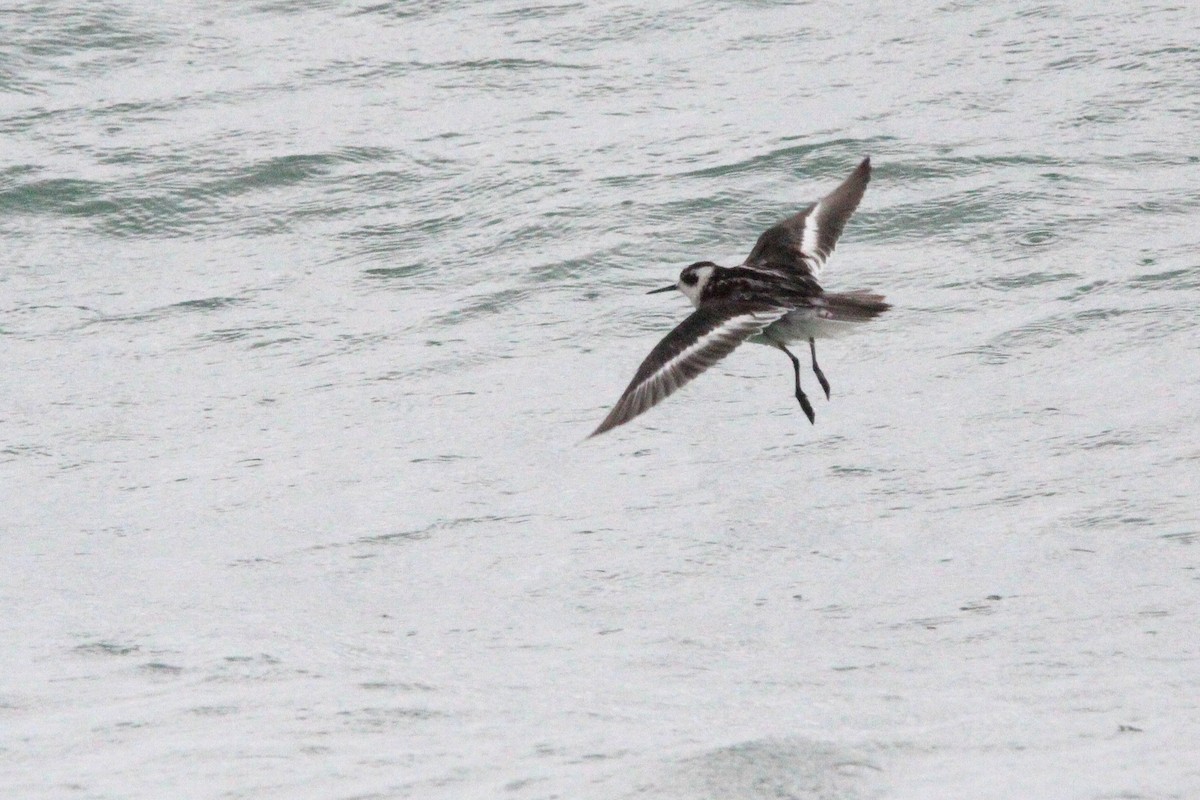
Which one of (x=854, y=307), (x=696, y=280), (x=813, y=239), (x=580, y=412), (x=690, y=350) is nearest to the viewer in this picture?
(x=690, y=350)

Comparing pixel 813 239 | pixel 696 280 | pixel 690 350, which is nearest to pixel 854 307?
pixel 690 350

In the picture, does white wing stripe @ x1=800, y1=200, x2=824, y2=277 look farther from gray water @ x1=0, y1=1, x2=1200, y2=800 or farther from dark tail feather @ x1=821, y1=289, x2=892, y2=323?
dark tail feather @ x1=821, y1=289, x2=892, y2=323

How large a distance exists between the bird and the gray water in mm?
685

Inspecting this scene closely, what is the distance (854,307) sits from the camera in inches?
276

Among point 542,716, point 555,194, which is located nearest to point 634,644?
point 542,716

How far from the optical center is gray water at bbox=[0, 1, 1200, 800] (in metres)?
5.62

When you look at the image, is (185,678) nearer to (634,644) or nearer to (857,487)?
(634,644)

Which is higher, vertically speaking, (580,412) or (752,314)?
(752,314)

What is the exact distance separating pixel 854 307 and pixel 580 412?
1.91 metres

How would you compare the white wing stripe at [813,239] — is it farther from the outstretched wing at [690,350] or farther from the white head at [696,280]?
the outstretched wing at [690,350]

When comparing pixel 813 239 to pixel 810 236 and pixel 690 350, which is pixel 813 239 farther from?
pixel 690 350

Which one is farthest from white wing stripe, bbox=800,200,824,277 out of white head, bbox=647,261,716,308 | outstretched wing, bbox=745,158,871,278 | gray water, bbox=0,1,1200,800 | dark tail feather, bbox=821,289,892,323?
dark tail feather, bbox=821,289,892,323

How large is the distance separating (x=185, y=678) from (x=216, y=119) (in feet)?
24.0

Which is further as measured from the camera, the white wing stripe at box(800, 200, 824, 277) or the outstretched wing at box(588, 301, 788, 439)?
the white wing stripe at box(800, 200, 824, 277)
